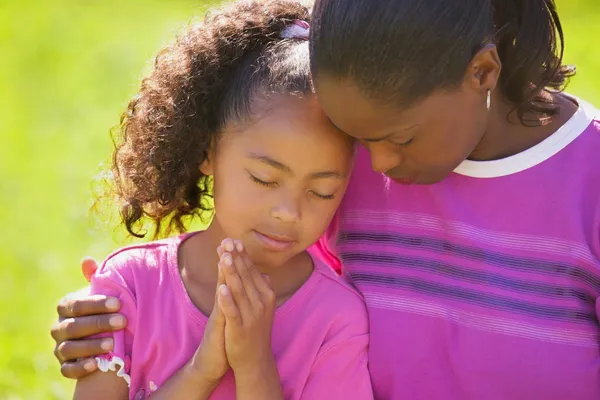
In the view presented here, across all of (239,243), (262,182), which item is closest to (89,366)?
(239,243)

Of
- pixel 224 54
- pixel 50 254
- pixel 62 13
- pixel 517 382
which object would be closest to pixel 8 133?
pixel 50 254

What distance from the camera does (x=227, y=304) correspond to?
261 centimetres

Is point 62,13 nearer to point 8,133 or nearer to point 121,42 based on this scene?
point 121,42

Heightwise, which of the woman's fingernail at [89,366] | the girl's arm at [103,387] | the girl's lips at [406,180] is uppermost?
the girl's lips at [406,180]

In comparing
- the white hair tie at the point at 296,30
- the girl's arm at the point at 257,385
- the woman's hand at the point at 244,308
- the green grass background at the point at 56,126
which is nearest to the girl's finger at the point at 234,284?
the woman's hand at the point at 244,308

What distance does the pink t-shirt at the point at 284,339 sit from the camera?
9.45 feet

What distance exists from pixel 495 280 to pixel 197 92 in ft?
3.23

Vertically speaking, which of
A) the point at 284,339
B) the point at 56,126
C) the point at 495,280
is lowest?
the point at 495,280

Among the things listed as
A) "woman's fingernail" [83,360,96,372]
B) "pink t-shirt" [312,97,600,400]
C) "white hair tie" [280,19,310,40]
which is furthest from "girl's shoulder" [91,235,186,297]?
"white hair tie" [280,19,310,40]

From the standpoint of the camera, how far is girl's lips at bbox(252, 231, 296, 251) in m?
2.80

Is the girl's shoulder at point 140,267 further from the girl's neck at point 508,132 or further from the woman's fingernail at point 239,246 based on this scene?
the girl's neck at point 508,132

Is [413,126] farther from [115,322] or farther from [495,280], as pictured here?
[115,322]

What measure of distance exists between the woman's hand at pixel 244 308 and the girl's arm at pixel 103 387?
0.37m

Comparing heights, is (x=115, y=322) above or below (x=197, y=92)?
below
